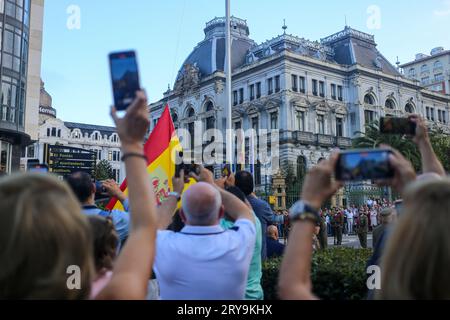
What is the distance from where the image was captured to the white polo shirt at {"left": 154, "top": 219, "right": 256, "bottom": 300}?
320 centimetres

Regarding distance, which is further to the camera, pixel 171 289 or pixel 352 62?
pixel 352 62

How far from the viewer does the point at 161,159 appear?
303 inches

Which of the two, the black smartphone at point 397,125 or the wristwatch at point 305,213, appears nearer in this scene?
the wristwatch at point 305,213

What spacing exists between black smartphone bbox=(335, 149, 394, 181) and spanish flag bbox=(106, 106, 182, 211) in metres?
5.29

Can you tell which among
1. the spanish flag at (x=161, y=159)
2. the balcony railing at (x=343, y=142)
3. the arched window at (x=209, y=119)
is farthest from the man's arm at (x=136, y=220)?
the arched window at (x=209, y=119)

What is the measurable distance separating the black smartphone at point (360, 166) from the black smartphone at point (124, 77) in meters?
1.05

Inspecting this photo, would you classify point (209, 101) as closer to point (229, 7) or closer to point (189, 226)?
point (229, 7)

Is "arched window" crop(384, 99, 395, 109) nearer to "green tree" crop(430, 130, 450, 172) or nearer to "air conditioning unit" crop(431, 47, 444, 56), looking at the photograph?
"green tree" crop(430, 130, 450, 172)

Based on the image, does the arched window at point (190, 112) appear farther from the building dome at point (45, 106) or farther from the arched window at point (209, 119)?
the building dome at point (45, 106)

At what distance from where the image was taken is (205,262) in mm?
3236

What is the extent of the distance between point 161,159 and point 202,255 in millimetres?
4551

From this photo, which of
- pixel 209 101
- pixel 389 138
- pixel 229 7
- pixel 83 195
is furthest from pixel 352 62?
pixel 83 195

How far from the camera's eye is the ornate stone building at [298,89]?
2066 inches
